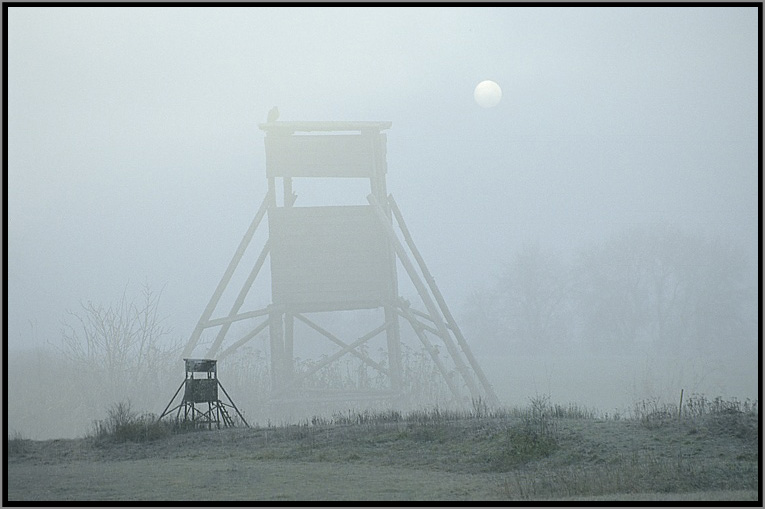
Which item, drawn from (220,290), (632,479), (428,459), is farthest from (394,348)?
(632,479)

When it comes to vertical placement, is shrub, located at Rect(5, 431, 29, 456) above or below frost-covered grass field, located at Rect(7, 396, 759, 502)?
below

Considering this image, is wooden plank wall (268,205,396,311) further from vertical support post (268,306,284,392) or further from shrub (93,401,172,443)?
shrub (93,401,172,443)

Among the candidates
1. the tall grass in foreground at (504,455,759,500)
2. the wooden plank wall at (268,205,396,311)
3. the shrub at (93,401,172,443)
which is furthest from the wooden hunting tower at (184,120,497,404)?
the tall grass in foreground at (504,455,759,500)

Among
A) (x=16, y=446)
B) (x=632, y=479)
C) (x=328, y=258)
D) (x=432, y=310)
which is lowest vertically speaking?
(x=16, y=446)

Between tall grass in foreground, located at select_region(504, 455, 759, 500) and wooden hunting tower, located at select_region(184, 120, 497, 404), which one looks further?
wooden hunting tower, located at select_region(184, 120, 497, 404)

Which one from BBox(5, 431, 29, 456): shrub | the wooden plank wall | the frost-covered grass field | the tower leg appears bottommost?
BBox(5, 431, 29, 456): shrub

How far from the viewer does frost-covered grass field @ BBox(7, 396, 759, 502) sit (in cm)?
1111

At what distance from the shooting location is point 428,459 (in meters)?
13.1

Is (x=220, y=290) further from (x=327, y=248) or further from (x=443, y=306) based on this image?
(x=443, y=306)

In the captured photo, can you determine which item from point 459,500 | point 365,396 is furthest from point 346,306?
point 459,500

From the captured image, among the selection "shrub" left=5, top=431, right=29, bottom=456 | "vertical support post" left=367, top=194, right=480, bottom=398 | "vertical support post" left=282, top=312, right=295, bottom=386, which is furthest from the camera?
"vertical support post" left=282, top=312, right=295, bottom=386

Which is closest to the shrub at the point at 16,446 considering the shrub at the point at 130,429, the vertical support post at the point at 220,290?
the shrub at the point at 130,429

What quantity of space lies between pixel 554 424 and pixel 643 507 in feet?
13.7

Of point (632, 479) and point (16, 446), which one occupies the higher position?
point (632, 479)
